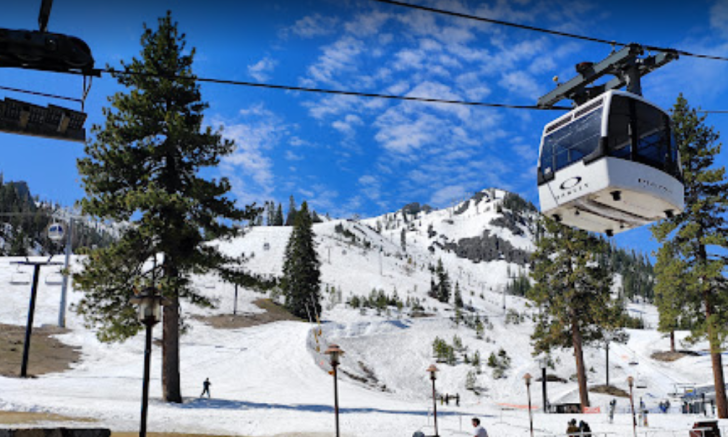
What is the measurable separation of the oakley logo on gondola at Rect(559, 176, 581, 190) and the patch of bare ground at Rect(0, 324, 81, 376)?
29.8 meters

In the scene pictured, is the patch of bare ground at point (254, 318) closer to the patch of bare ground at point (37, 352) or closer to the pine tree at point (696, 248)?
the patch of bare ground at point (37, 352)

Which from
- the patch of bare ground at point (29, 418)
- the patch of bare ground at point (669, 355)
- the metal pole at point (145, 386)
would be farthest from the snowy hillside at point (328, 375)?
the metal pole at point (145, 386)

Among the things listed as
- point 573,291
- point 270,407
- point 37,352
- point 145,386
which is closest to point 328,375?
point 270,407

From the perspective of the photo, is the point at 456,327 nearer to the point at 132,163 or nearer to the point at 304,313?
the point at 304,313

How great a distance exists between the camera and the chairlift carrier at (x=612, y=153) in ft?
41.4

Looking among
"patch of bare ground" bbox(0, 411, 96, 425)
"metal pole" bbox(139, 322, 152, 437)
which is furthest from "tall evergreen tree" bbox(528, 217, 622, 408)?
"patch of bare ground" bbox(0, 411, 96, 425)

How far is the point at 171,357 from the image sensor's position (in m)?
24.7

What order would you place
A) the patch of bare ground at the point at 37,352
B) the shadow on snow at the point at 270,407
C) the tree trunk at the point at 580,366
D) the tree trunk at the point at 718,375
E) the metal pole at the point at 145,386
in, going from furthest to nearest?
the tree trunk at the point at 580,366
the patch of bare ground at the point at 37,352
the tree trunk at the point at 718,375
the shadow on snow at the point at 270,407
the metal pole at the point at 145,386

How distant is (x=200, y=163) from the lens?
2691 centimetres

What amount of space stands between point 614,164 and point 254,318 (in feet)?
197

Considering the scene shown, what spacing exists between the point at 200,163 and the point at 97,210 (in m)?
5.18

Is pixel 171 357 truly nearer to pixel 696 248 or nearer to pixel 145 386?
pixel 145 386

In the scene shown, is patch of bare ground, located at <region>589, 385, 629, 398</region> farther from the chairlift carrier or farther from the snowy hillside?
the chairlift carrier

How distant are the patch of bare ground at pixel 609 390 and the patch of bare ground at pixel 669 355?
28193mm
